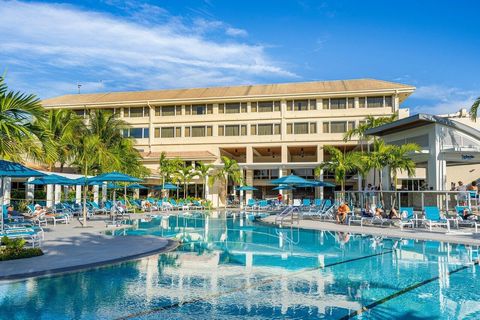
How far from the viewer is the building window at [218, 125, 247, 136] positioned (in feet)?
151

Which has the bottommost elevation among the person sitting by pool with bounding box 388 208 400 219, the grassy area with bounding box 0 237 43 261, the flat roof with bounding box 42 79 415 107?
the grassy area with bounding box 0 237 43 261

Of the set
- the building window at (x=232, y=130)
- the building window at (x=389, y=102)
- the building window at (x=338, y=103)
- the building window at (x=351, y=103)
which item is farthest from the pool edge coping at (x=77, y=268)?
the building window at (x=389, y=102)

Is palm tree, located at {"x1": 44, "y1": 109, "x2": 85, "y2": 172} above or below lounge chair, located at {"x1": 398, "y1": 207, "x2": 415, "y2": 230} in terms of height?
above

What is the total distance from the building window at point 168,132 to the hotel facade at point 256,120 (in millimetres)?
114

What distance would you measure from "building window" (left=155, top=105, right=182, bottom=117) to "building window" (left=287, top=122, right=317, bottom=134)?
502 inches

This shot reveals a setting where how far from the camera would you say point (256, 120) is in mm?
45719

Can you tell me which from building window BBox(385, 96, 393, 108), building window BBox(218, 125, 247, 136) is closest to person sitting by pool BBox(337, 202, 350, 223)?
building window BBox(385, 96, 393, 108)

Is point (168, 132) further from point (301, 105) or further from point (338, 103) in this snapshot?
Result: point (338, 103)

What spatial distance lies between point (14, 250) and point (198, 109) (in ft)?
124

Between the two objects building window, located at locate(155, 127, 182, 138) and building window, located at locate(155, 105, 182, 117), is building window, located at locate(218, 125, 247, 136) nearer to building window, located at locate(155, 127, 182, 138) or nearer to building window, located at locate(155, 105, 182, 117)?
building window, located at locate(155, 127, 182, 138)

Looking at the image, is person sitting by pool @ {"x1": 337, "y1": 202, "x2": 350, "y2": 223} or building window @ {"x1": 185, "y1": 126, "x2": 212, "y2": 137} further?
building window @ {"x1": 185, "y1": 126, "x2": 212, "y2": 137}

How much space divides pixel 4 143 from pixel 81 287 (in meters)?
4.58

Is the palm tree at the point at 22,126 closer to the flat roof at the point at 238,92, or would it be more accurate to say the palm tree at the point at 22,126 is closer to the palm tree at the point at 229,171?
the palm tree at the point at 229,171

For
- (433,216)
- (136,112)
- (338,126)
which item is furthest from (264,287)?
(136,112)
